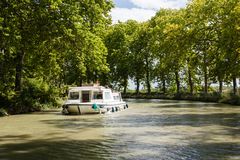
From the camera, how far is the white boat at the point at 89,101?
133ft

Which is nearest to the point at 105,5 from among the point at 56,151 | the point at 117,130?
the point at 117,130

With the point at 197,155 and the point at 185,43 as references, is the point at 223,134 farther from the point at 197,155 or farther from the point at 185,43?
the point at 185,43

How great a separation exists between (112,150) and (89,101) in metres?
25.0

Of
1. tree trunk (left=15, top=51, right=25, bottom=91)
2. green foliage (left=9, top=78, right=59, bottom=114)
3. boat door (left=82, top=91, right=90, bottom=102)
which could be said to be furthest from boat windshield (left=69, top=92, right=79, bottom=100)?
tree trunk (left=15, top=51, right=25, bottom=91)

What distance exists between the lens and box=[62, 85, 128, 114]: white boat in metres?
40.6

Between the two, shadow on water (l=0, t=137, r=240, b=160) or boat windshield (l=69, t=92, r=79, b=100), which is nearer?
shadow on water (l=0, t=137, r=240, b=160)

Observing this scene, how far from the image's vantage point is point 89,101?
42.7 m

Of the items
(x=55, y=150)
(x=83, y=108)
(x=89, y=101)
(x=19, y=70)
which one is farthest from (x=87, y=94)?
(x=55, y=150)

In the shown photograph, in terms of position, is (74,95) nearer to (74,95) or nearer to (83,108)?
(74,95)

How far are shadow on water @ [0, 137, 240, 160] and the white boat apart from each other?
19963 millimetres

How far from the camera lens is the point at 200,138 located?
21.5 metres

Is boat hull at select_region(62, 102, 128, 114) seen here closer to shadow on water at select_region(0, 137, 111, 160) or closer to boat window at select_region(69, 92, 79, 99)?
boat window at select_region(69, 92, 79, 99)

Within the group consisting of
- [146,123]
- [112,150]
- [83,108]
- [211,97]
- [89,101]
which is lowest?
[112,150]

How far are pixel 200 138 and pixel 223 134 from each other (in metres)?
2.06
